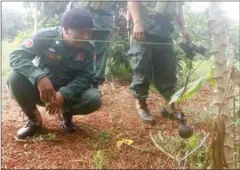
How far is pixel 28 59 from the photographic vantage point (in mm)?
1867

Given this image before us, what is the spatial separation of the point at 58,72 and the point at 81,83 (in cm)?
17

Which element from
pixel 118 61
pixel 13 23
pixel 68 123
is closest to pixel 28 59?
pixel 68 123

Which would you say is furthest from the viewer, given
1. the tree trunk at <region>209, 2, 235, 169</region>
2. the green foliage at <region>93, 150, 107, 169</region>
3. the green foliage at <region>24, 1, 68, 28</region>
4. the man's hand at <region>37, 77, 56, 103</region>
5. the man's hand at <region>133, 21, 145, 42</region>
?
the green foliage at <region>24, 1, 68, 28</region>

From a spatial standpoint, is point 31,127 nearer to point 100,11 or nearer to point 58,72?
point 58,72

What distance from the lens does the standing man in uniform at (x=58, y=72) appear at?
5.99ft

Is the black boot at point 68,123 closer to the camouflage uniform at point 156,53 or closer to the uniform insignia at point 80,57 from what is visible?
the uniform insignia at point 80,57

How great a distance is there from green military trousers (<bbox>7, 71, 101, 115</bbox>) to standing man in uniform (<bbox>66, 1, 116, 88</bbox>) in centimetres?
53

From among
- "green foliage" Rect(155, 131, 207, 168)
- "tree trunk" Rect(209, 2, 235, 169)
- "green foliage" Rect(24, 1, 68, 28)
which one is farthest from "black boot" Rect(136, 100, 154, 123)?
"green foliage" Rect(24, 1, 68, 28)

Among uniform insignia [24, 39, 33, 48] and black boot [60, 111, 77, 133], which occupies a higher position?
uniform insignia [24, 39, 33, 48]

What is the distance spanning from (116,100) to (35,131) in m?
0.97

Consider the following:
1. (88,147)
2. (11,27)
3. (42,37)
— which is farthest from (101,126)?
(11,27)

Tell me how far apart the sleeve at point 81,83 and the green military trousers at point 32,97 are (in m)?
0.04

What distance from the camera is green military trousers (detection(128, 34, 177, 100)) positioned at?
2344 millimetres

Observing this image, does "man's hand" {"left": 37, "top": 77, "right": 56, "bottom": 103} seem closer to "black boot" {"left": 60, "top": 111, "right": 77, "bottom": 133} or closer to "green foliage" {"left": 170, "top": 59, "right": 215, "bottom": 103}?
"black boot" {"left": 60, "top": 111, "right": 77, "bottom": 133}
